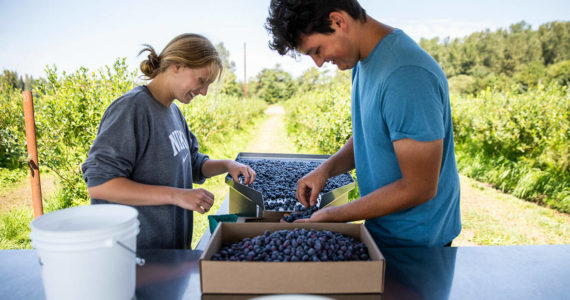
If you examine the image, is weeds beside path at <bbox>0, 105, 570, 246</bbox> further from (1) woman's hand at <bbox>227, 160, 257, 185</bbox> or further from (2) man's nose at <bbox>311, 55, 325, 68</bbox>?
(2) man's nose at <bbox>311, 55, 325, 68</bbox>

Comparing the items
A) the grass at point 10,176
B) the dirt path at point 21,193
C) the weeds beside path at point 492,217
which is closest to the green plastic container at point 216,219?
the weeds beside path at point 492,217

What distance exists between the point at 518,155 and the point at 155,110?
306 inches

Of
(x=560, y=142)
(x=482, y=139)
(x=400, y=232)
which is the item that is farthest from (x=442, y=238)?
(x=482, y=139)

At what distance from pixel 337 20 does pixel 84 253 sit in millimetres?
1098

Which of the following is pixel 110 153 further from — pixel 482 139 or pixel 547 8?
pixel 547 8

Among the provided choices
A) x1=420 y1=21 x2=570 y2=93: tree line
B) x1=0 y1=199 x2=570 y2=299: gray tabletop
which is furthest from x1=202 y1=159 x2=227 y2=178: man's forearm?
x1=420 y1=21 x2=570 y2=93: tree line

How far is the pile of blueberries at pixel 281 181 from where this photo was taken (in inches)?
76.5

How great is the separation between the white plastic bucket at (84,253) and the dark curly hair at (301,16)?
859 millimetres

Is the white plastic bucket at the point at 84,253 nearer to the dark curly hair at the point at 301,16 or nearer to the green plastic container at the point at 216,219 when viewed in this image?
the green plastic container at the point at 216,219

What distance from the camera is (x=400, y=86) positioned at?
1.17 m

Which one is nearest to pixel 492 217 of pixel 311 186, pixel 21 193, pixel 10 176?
pixel 311 186

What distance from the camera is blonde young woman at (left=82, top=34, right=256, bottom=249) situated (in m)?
1.41

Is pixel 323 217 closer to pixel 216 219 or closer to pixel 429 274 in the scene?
pixel 429 274

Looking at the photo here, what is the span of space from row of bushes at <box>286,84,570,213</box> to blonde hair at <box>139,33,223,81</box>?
14.7 feet
